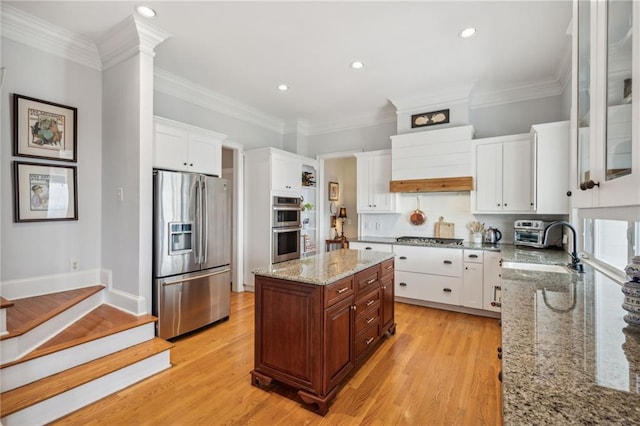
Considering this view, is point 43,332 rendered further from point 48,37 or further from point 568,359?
point 568,359

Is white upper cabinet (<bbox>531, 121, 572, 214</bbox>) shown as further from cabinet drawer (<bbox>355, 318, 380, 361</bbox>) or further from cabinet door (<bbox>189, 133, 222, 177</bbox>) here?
cabinet door (<bbox>189, 133, 222, 177</bbox>)

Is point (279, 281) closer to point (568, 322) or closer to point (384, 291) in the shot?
point (384, 291)

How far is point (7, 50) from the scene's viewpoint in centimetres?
255

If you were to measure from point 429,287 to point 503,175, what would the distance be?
171 centimetres

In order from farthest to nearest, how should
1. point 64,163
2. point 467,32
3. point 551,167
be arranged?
Answer: point 551,167
point 64,163
point 467,32

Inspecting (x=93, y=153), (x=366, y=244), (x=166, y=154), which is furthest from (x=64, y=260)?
(x=366, y=244)

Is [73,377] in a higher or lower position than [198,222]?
lower

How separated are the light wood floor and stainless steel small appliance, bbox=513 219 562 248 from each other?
3.96ft

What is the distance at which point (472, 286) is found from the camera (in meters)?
3.62

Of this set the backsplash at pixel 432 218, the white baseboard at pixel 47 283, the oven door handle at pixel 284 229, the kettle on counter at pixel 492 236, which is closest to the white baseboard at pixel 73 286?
the white baseboard at pixel 47 283

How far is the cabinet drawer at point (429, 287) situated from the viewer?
3.73m

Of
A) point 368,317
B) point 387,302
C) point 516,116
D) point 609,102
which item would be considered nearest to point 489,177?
point 516,116

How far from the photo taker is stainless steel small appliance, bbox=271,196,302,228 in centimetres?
457

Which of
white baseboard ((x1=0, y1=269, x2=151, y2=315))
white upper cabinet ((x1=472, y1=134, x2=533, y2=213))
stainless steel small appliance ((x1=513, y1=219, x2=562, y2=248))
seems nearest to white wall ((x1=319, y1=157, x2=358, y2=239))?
white upper cabinet ((x1=472, y1=134, x2=533, y2=213))
